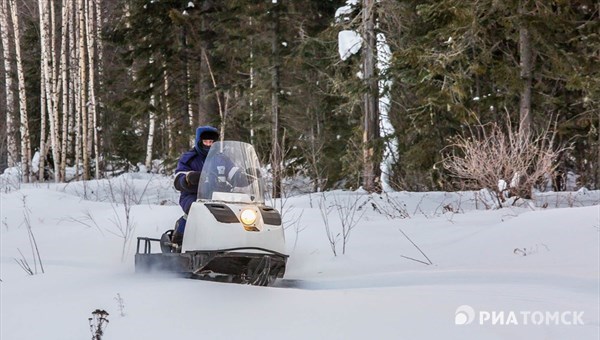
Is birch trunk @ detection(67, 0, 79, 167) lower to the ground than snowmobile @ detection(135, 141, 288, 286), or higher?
higher

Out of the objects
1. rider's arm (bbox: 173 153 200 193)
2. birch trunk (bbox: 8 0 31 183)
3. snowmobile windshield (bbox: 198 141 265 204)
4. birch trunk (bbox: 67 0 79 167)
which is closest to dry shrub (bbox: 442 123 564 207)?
snowmobile windshield (bbox: 198 141 265 204)

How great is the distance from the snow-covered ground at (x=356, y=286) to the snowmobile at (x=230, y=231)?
17 cm

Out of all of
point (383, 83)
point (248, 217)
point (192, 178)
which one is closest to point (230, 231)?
point (248, 217)

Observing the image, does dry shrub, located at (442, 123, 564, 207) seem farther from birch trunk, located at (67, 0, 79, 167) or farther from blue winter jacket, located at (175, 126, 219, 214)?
birch trunk, located at (67, 0, 79, 167)

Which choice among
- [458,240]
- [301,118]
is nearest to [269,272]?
[458,240]

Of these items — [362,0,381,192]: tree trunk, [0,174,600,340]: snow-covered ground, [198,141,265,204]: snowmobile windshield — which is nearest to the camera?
A: [0,174,600,340]: snow-covered ground

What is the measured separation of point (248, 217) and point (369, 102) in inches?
374

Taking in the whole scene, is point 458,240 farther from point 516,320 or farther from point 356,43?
point 356,43

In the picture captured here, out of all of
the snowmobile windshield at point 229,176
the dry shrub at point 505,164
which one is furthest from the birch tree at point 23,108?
the snowmobile windshield at point 229,176

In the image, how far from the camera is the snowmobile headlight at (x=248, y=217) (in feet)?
15.9

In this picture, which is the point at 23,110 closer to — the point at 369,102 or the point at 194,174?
the point at 369,102

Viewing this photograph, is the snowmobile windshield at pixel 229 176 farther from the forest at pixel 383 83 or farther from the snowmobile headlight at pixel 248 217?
the forest at pixel 383 83

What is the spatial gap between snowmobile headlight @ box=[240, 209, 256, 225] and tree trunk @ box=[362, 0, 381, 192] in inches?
334

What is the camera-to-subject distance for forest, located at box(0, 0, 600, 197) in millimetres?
10852
